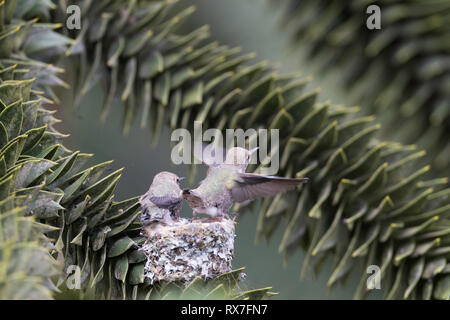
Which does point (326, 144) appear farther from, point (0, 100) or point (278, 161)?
point (0, 100)

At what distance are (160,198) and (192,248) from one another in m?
0.16

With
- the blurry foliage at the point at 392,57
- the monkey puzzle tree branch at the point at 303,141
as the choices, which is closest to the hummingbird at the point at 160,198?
the monkey puzzle tree branch at the point at 303,141

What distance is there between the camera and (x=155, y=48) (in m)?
1.47

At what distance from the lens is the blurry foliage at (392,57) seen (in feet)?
5.49

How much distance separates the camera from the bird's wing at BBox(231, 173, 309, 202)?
105cm

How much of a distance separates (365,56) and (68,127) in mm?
979

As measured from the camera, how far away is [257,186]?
1.12 meters

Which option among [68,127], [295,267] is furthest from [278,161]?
[295,267]

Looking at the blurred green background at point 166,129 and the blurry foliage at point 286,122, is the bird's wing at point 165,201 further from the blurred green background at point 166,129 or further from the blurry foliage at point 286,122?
the blurred green background at point 166,129

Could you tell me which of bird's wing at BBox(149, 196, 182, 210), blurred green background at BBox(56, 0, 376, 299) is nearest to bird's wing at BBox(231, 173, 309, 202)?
bird's wing at BBox(149, 196, 182, 210)

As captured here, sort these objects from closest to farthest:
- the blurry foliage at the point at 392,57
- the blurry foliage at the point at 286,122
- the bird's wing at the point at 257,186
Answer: the bird's wing at the point at 257,186, the blurry foliage at the point at 286,122, the blurry foliage at the point at 392,57

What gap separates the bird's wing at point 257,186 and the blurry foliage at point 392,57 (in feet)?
2.44

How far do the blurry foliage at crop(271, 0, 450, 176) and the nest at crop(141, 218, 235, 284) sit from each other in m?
0.78

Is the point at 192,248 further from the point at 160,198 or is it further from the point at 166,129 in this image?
the point at 166,129
